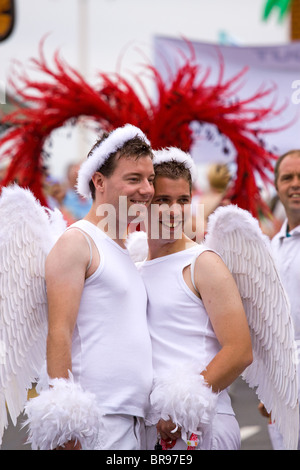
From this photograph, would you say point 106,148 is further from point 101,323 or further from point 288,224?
point 288,224

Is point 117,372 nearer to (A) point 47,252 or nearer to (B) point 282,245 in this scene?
(A) point 47,252

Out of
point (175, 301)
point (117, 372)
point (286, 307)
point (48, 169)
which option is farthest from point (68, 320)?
point (48, 169)

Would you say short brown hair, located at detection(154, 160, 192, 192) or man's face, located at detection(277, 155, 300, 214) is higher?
short brown hair, located at detection(154, 160, 192, 192)

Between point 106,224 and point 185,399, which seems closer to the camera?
point 185,399

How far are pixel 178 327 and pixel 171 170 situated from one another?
1.92 ft

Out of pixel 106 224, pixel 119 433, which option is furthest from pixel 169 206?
pixel 119 433

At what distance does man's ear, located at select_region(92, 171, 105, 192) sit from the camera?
2615mm

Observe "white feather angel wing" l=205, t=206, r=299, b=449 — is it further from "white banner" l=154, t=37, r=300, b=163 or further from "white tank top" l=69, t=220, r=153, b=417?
"white banner" l=154, t=37, r=300, b=163

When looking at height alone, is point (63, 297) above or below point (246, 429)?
above

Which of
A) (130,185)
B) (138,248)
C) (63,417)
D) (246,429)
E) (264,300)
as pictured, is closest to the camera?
(63,417)

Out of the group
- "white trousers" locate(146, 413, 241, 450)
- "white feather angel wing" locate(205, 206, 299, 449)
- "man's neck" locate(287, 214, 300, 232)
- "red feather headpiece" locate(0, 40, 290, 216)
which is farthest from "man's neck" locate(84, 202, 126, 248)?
"man's neck" locate(287, 214, 300, 232)

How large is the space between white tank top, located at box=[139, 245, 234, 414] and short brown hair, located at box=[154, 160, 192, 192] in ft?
0.99

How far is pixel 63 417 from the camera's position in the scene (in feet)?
7.43

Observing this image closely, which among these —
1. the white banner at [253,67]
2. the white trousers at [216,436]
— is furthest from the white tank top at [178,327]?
the white banner at [253,67]
